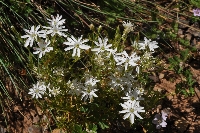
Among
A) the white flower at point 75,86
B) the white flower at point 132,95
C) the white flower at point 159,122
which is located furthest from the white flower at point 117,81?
the white flower at point 159,122

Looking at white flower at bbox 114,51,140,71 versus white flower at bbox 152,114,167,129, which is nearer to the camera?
white flower at bbox 114,51,140,71

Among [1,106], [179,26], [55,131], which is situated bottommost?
[55,131]

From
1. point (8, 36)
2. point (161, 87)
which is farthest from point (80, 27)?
point (161, 87)

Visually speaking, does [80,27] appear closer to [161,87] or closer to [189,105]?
[161,87]

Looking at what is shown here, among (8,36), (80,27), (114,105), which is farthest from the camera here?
(80,27)

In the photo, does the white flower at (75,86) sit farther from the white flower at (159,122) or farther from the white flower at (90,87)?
the white flower at (159,122)

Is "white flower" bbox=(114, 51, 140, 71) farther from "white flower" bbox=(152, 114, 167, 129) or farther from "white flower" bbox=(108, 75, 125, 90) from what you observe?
"white flower" bbox=(152, 114, 167, 129)

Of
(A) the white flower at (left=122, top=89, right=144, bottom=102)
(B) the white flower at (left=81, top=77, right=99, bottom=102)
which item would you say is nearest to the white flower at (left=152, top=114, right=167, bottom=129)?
(A) the white flower at (left=122, top=89, right=144, bottom=102)

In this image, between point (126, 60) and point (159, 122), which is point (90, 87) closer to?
point (126, 60)

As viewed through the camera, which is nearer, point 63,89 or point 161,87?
point 63,89

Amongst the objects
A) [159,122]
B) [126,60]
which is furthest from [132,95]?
[159,122]

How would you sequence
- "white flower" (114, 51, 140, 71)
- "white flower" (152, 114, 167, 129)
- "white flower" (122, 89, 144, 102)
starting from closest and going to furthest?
"white flower" (114, 51, 140, 71) → "white flower" (122, 89, 144, 102) → "white flower" (152, 114, 167, 129)
